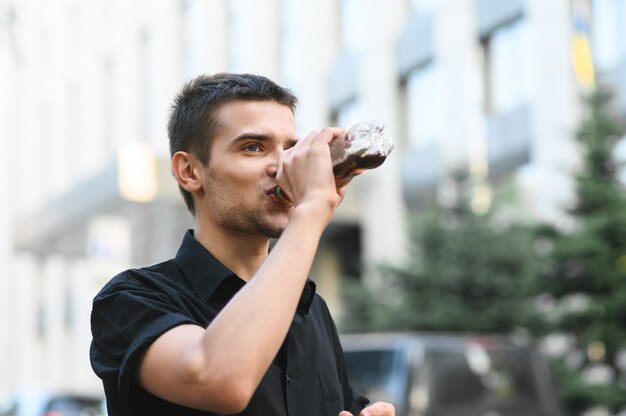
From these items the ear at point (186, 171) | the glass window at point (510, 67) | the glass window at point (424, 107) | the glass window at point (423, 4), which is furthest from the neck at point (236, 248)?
the glass window at point (423, 4)

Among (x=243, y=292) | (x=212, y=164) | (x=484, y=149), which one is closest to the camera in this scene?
(x=243, y=292)

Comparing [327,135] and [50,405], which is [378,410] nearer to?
[327,135]

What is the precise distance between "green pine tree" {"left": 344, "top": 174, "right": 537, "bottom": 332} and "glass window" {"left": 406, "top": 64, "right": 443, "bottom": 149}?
21.1 ft

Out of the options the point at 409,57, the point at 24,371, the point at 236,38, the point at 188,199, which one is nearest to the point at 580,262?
the point at 409,57

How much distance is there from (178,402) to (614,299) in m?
14.5

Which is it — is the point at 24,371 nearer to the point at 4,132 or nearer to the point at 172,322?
the point at 4,132

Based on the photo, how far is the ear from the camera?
2.48m

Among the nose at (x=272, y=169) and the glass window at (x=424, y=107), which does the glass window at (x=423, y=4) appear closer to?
the glass window at (x=424, y=107)

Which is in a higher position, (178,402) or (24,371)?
(178,402)

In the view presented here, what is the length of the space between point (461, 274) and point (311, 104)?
12698mm

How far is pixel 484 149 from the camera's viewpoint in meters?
23.3

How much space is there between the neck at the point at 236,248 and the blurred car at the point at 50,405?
11481 mm

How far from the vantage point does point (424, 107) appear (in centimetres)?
2622

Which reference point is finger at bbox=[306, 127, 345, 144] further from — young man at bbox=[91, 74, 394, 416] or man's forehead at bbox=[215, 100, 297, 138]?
man's forehead at bbox=[215, 100, 297, 138]
